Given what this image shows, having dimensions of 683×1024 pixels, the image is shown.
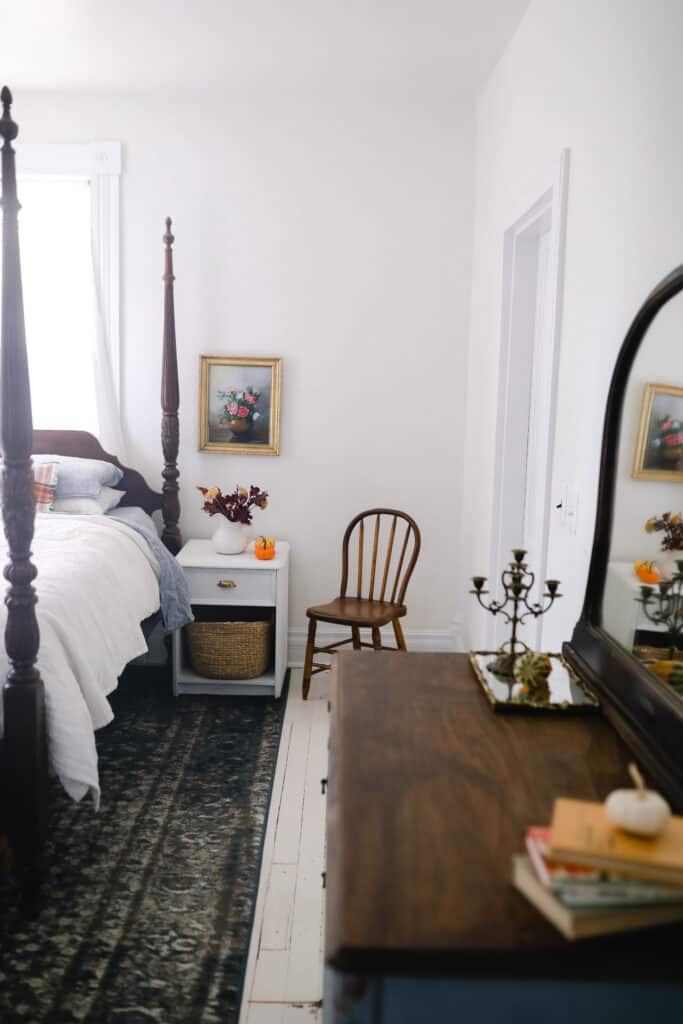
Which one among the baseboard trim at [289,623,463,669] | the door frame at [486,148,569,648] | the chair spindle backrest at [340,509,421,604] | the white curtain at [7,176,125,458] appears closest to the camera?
the door frame at [486,148,569,648]

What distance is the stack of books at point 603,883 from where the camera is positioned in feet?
3.09

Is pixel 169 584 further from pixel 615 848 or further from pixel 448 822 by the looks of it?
pixel 615 848

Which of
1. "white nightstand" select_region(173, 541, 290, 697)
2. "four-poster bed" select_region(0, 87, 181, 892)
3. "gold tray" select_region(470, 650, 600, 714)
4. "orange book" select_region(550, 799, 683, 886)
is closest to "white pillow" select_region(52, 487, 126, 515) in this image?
"white nightstand" select_region(173, 541, 290, 697)

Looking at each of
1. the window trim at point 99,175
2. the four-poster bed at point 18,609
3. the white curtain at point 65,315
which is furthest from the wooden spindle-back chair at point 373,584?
the four-poster bed at point 18,609

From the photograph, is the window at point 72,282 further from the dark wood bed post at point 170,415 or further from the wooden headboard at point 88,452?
the dark wood bed post at point 170,415

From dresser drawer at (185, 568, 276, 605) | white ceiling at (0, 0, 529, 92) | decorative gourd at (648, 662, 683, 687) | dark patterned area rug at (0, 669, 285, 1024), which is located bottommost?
dark patterned area rug at (0, 669, 285, 1024)

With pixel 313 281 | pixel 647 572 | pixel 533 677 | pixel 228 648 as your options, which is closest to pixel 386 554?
Result: pixel 228 648

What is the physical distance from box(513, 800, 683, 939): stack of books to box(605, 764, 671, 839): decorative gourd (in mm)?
16

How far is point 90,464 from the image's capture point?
3.91 m

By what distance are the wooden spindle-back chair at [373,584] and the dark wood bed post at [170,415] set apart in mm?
800

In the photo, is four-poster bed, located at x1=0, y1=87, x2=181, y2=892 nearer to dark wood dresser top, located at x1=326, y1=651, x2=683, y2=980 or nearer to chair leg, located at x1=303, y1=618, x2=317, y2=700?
dark wood dresser top, located at x1=326, y1=651, x2=683, y2=980

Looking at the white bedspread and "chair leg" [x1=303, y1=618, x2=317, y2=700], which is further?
"chair leg" [x1=303, y1=618, x2=317, y2=700]

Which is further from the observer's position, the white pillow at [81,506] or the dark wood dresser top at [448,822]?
the white pillow at [81,506]

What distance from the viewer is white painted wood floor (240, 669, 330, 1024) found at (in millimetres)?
1947
